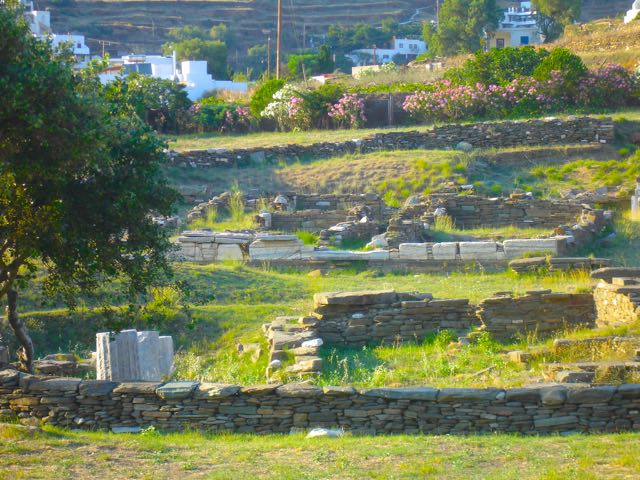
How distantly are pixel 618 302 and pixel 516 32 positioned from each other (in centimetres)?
6715

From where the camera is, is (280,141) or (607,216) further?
(280,141)

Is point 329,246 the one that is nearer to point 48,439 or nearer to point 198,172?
point 198,172

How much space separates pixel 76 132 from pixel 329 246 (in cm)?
1261

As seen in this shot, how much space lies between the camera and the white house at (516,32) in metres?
77.5

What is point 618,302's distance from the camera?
51.6 ft

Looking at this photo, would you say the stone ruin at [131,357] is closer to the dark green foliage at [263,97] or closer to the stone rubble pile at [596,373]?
the stone rubble pile at [596,373]

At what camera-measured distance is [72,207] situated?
12227 mm

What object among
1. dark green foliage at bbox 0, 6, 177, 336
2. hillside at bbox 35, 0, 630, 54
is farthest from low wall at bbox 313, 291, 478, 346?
hillside at bbox 35, 0, 630, 54

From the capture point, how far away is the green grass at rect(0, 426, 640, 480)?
9.26m

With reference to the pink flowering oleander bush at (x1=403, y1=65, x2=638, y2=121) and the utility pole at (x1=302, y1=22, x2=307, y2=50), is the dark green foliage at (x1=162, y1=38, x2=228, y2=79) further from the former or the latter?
the pink flowering oleander bush at (x1=403, y1=65, x2=638, y2=121)

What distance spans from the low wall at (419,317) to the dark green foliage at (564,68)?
2166cm

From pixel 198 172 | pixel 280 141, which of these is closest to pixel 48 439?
pixel 198 172

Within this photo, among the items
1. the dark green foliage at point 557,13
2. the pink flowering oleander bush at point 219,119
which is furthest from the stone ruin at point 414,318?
the dark green foliage at point 557,13

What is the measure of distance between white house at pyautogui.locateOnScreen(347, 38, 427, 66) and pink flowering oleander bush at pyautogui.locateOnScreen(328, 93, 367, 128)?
155 ft
